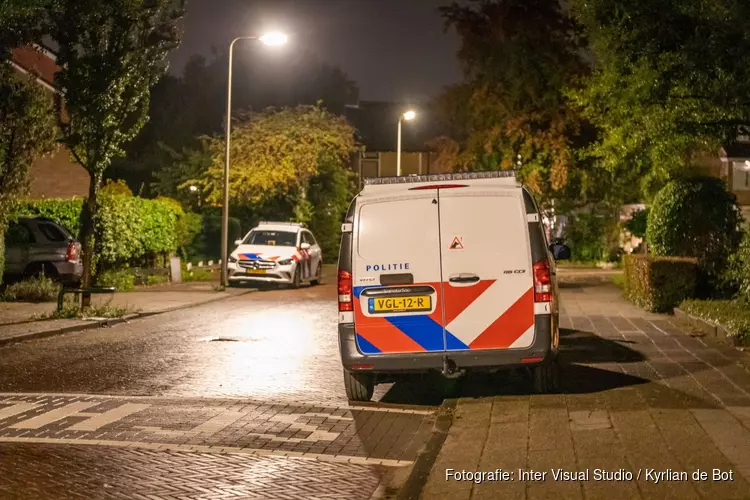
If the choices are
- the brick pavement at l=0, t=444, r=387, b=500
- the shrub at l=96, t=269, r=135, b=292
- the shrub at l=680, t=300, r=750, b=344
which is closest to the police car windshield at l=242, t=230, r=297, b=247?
the shrub at l=96, t=269, r=135, b=292

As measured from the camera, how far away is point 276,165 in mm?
46125

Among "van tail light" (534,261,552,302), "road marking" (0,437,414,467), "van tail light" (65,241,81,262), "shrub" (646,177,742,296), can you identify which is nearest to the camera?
"road marking" (0,437,414,467)

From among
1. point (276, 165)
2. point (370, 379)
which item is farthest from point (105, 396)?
point (276, 165)

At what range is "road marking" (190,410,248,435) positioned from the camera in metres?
9.46

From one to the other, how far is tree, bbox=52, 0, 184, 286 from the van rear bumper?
1236cm

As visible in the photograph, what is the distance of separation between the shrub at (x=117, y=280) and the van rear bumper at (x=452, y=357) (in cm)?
1746

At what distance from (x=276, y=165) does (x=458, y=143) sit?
7.59 meters

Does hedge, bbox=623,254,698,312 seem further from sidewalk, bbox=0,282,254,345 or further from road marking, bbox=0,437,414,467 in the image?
road marking, bbox=0,437,414,467

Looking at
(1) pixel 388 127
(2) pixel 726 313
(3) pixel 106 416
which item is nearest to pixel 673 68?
(2) pixel 726 313

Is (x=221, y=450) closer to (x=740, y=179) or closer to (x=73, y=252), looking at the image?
(x=73, y=252)

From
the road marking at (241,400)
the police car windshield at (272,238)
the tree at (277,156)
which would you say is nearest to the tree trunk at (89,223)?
the police car windshield at (272,238)

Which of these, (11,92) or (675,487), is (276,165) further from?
(675,487)

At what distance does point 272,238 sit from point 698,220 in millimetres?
12617

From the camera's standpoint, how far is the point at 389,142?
227 ft
